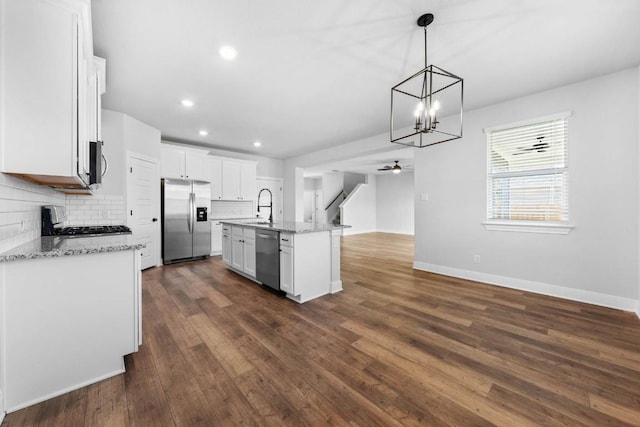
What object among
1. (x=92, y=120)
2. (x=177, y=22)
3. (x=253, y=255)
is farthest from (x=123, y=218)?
(x=177, y=22)

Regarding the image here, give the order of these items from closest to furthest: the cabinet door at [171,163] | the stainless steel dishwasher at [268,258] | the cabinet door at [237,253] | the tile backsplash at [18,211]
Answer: the tile backsplash at [18,211] → the stainless steel dishwasher at [268,258] → the cabinet door at [237,253] → the cabinet door at [171,163]

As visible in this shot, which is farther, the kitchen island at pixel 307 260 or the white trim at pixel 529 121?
the white trim at pixel 529 121

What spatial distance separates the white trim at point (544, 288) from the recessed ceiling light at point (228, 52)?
13.6ft

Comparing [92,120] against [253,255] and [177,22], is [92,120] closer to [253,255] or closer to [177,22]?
[177,22]

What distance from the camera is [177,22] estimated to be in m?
2.01

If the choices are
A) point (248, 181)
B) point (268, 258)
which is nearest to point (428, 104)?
point (268, 258)

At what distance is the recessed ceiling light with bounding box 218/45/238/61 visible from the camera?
7.69ft

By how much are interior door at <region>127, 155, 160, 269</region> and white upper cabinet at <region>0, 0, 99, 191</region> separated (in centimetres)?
303

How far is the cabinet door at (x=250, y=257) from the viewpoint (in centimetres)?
368

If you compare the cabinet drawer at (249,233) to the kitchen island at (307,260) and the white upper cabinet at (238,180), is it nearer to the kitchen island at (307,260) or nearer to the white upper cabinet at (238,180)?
the kitchen island at (307,260)

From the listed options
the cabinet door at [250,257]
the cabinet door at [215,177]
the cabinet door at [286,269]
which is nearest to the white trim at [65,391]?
the cabinet door at [286,269]

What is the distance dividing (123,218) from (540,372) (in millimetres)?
5315

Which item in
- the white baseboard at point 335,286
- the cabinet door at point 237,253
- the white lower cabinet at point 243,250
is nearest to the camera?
the white baseboard at point 335,286

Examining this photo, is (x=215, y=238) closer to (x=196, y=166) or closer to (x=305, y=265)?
(x=196, y=166)
